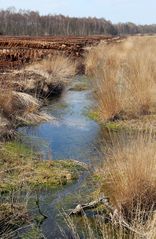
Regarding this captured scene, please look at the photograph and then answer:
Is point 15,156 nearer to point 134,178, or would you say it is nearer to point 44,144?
point 44,144

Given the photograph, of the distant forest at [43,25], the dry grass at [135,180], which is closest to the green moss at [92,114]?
the dry grass at [135,180]

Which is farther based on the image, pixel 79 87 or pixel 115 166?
pixel 79 87

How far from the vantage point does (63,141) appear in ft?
24.7

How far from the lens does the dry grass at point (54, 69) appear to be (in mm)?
13086

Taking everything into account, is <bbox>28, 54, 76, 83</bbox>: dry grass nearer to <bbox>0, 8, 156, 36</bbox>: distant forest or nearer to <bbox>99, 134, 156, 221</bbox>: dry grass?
<bbox>99, 134, 156, 221</bbox>: dry grass

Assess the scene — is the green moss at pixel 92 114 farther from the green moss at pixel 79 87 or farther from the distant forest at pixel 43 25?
the distant forest at pixel 43 25

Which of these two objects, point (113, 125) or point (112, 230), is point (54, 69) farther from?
point (112, 230)

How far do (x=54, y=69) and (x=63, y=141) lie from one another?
7.12 metres

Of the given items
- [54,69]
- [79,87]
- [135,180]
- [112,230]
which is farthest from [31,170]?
[54,69]

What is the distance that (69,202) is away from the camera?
502 centimetres

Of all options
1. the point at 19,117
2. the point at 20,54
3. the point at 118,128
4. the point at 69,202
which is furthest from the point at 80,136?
the point at 20,54

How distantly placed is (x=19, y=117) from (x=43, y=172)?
301 cm

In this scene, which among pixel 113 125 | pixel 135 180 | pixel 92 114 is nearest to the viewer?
pixel 135 180

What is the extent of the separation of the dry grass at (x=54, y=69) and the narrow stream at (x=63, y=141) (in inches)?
70.3
